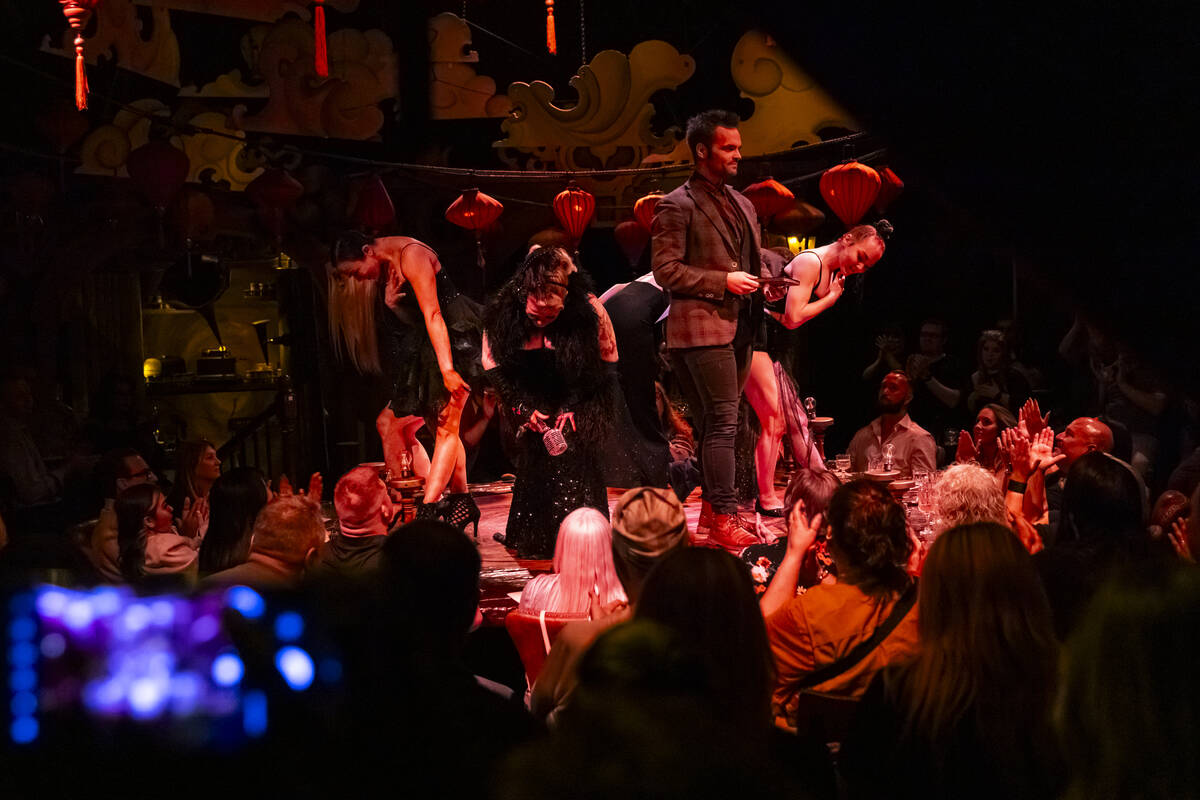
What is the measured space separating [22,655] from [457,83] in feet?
27.0

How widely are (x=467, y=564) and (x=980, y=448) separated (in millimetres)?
4481

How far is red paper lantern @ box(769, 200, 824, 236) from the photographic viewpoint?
8164 millimetres

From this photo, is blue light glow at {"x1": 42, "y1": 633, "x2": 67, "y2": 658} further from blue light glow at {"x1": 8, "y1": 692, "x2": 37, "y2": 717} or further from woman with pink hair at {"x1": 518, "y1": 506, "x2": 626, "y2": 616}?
woman with pink hair at {"x1": 518, "y1": 506, "x2": 626, "y2": 616}

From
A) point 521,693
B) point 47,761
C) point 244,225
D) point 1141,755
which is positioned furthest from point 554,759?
point 244,225

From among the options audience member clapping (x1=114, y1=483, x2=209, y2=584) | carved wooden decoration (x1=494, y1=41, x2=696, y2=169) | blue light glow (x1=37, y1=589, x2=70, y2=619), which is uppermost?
carved wooden decoration (x1=494, y1=41, x2=696, y2=169)

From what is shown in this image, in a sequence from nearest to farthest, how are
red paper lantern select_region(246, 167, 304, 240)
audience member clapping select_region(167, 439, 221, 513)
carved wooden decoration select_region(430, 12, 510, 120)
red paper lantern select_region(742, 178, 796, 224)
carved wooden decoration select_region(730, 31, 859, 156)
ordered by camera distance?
audience member clapping select_region(167, 439, 221, 513), red paper lantern select_region(742, 178, 796, 224), red paper lantern select_region(246, 167, 304, 240), carved wooden decoration select_region(730, 31, 859, 156), carved wooden decoration select_region(430, 12, 510, 120)

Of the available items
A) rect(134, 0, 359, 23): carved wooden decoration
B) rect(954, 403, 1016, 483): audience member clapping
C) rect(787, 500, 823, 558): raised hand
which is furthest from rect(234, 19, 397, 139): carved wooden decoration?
rect(787, 500, 823, 558): raised hand

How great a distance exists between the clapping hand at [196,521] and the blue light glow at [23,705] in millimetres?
3194

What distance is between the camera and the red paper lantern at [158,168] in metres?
7.02

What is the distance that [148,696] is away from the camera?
137 cm

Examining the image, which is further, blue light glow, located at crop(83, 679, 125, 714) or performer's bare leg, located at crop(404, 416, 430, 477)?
performer's bare leg, located at crop(404, 416, 430, 477)

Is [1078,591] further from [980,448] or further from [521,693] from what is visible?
[980,448]

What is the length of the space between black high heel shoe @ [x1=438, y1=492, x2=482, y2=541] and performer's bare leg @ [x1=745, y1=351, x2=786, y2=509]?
1.48 meters

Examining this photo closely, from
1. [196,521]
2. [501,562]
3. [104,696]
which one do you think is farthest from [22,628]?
[501,562]
